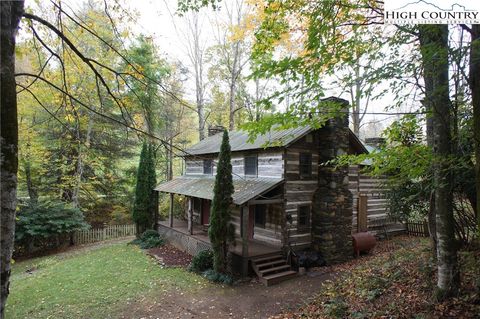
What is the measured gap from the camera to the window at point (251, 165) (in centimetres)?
1380

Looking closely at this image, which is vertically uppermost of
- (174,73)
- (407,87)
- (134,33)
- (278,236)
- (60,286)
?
(174,73)

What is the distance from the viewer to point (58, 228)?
17.4 metres

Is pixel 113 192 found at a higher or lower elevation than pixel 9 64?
lower

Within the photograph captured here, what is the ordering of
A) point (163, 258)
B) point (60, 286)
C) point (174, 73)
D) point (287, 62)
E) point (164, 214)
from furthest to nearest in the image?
point (174, 73), point (164, 214), point (163, 258), point (60, 286), point (287, 62)

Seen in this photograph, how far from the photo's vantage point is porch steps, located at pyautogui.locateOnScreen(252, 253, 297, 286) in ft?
34.7

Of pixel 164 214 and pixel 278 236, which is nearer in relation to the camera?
pixel 278 236

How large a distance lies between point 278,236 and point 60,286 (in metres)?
9.42

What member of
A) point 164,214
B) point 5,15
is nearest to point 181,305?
point 5,15

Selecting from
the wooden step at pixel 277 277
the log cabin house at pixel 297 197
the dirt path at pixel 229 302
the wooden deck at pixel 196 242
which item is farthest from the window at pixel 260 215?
the dirt path at pixel 229 302

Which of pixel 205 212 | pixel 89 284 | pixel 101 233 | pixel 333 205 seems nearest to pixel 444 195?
pixel 333 205

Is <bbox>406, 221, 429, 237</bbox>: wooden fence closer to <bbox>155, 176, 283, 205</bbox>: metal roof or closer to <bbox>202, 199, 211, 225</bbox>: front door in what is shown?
<bbox>155, 176, 283, 205</bbox>: metal roof

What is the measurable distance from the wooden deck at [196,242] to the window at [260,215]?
967 millimetres

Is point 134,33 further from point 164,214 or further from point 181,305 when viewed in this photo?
point 164,214

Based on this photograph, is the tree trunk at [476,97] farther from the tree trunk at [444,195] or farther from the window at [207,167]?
the window at [207,167]
